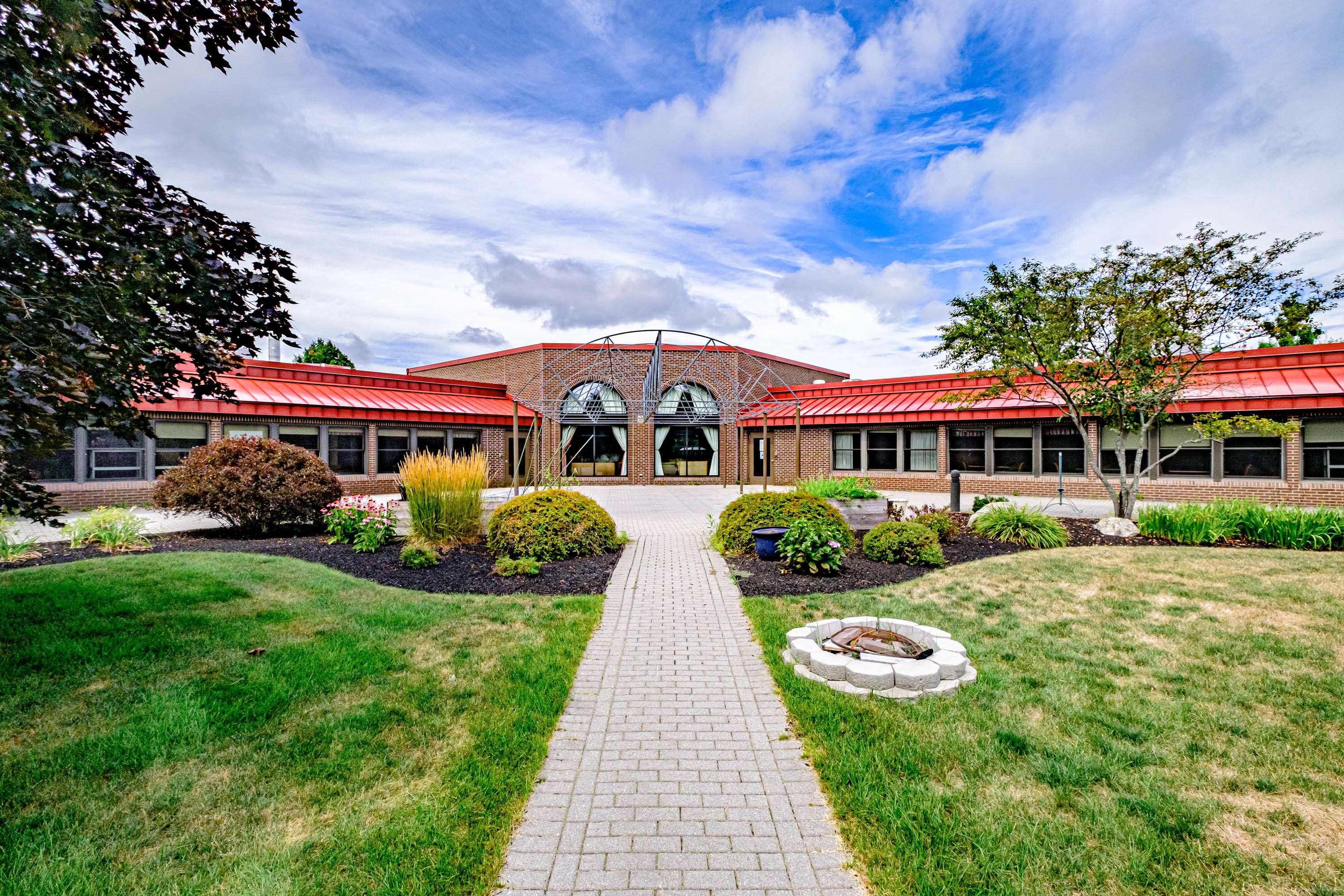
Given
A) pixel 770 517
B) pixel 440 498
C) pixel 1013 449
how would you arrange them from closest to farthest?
pixel 770 517
pixel 440 498
pixel 1013 449

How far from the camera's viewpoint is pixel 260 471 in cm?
1063

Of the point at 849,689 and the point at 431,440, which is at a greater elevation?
the point at 431,440

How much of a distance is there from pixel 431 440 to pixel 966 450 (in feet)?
64.2

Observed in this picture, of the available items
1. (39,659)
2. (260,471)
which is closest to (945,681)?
(39,659)

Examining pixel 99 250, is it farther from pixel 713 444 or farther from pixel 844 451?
pixel 713 444

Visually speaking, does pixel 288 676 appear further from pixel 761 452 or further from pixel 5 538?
pixel 761 452

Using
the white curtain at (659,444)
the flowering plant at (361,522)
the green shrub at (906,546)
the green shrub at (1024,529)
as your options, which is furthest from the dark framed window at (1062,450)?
the flowering plant at (361,522)

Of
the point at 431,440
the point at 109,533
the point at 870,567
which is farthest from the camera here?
the point at 431,440

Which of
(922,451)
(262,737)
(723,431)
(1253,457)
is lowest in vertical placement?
(262,737)

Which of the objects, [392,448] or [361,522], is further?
[392,448]

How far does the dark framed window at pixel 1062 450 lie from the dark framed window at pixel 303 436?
23.4 meters

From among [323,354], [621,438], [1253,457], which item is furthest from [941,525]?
[323,354]

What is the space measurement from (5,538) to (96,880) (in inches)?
377

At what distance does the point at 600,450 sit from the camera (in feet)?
89.3
